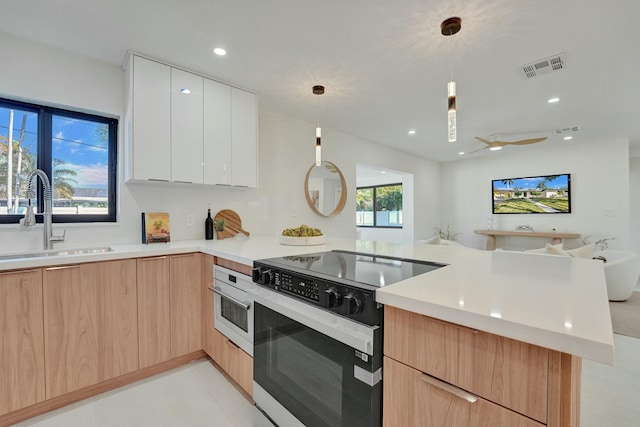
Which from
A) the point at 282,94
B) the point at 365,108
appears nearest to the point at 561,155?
the point at 365,108

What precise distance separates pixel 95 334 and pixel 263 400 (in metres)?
1.20

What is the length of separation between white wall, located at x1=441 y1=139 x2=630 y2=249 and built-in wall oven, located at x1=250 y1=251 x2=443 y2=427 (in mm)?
5433

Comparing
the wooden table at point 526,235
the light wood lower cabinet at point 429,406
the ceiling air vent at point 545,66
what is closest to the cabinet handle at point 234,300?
the light wood lower cabinet at point 429,406

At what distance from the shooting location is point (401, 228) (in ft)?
21.6

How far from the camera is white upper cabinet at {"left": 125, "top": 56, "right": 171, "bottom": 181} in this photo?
83.1 inches

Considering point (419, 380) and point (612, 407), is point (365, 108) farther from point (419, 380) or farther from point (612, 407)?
point (612, 407)

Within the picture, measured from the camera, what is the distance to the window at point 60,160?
2002mm

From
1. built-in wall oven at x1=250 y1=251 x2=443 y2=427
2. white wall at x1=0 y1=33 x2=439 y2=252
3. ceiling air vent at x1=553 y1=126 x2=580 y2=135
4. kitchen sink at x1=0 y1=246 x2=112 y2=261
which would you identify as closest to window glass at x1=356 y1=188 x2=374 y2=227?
white wall at x1=0 y1=33 x2=439 y2=252

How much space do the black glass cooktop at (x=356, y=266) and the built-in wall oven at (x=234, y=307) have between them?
0.30m

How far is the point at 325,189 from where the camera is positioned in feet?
13.0

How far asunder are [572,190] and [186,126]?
6.34m

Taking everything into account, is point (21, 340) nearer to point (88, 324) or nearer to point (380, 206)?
point (88, 324)

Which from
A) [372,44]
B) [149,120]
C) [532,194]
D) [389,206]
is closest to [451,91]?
[372,44]

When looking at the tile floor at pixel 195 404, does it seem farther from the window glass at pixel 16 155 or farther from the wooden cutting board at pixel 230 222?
the window glass at pixel 16 155
